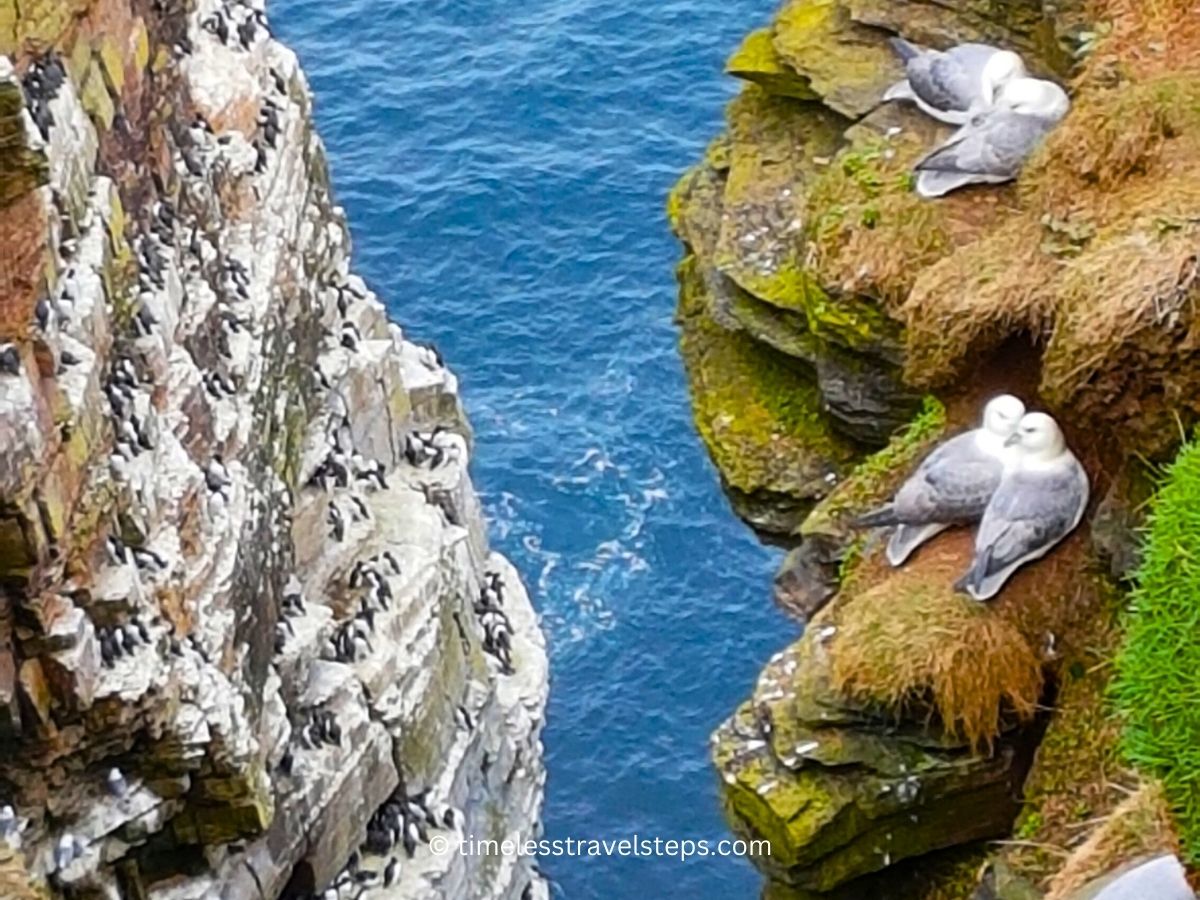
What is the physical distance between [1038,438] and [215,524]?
7.79 metres

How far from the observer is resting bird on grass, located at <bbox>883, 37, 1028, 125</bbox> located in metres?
16.4

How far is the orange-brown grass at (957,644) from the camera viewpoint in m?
12.9

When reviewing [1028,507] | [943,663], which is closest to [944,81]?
[1028,507]

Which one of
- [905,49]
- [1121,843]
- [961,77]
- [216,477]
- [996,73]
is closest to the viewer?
[1121,843]

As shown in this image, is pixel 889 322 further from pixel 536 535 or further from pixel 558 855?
pixel 536 535

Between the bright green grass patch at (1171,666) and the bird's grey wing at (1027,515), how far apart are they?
4.65m

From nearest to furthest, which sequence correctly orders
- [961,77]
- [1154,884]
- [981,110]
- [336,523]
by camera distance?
1. [1154,884]
2. [981,110]
3. [961,77]
4. [336,523]

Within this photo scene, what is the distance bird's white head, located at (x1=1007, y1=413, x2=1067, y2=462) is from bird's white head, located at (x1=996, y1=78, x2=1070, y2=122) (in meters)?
3.42

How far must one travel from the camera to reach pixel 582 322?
3969 cm

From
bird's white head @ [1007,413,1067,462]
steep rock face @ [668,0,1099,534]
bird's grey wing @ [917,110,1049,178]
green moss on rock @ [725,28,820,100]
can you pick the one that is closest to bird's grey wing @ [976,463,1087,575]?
bird's white head @ [1007,413,1067,462]

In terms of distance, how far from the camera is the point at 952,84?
1655cm

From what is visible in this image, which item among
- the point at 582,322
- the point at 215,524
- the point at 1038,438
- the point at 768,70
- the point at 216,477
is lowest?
the point at 582,322

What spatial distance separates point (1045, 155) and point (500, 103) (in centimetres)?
2989

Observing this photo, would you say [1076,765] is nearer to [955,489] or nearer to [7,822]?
[955,489]
